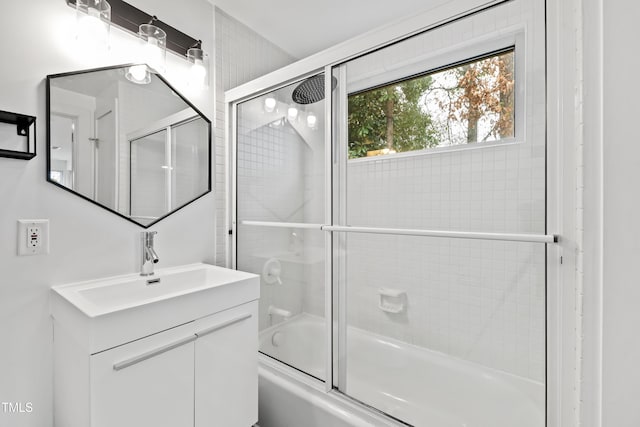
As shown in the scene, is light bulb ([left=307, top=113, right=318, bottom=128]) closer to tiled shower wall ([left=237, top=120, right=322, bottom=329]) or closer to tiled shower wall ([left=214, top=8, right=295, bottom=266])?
tiled shower wall ([left=237, top=120, right=322, bottom=329])

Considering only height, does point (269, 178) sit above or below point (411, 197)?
above

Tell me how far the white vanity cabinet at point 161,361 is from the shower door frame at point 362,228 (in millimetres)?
407

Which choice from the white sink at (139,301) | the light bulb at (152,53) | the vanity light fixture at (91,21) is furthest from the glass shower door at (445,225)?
the vanity light fixture at (91,21)

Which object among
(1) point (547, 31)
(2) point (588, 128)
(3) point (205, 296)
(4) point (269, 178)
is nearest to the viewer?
(2) point (588, 128)

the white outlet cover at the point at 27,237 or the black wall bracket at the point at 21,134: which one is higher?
the black wall bracket at the point at 21,134

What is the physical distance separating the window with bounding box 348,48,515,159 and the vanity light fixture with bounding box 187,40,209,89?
935 mm

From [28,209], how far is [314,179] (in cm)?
122

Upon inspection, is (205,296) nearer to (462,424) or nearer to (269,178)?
(269,178)

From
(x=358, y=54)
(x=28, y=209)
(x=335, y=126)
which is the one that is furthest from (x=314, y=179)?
(x=28, y=209)

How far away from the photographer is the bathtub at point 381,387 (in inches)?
51.6

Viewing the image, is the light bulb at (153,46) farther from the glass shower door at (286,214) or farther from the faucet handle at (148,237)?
the faucet handle at (148,237)

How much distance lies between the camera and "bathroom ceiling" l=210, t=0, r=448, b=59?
187 cm

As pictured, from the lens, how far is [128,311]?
1.00 metres

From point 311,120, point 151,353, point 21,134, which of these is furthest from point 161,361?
point 311,120
